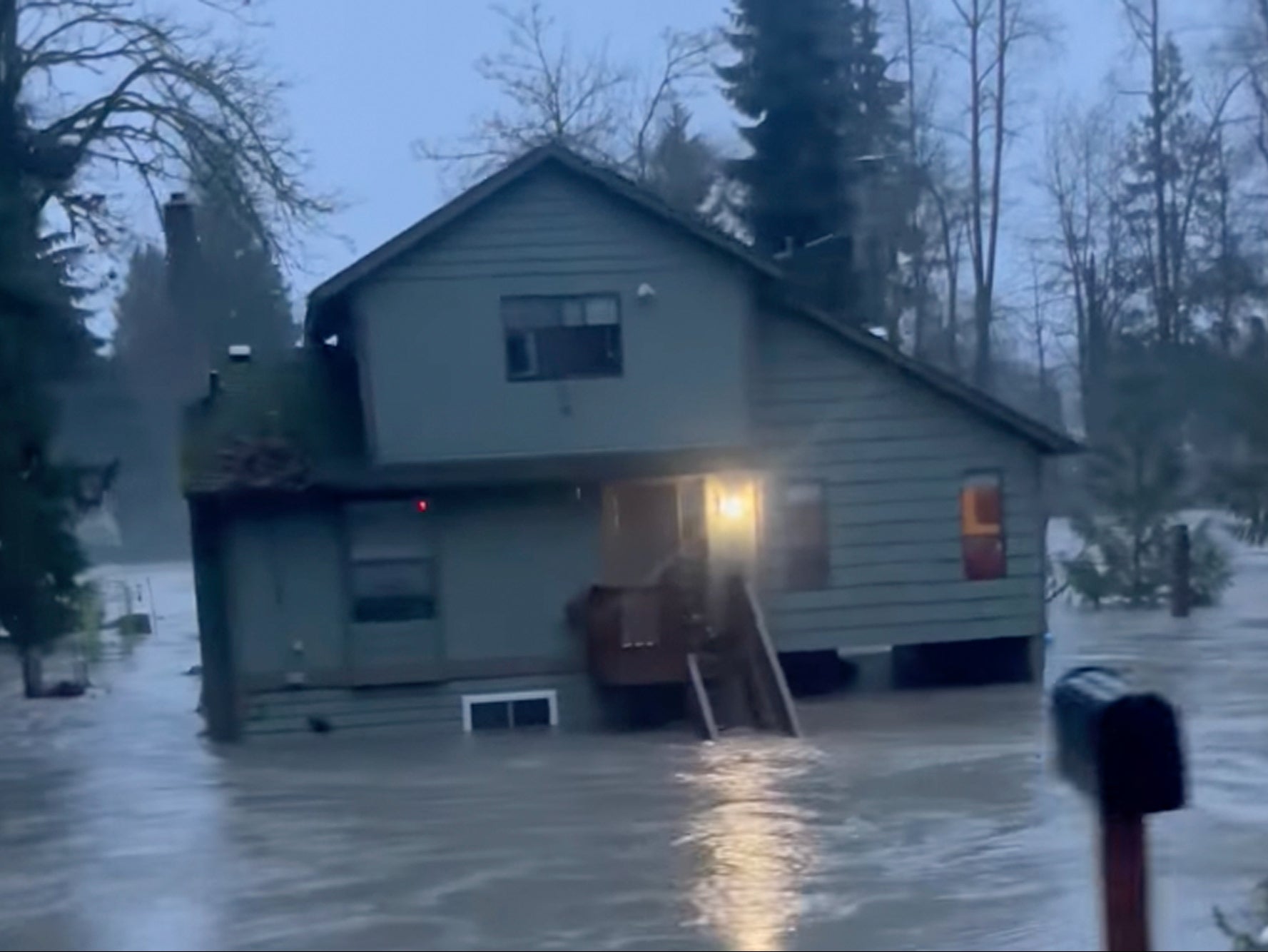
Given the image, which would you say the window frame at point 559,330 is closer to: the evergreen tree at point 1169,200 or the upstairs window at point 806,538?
the upstairs window at point 806,538

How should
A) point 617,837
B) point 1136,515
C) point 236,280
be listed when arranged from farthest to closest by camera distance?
1. point 1136,515
2. point 236,280
3. point 617,837

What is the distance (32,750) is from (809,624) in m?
8.69

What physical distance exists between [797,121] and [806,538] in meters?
15.6

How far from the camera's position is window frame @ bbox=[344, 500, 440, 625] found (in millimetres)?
23359

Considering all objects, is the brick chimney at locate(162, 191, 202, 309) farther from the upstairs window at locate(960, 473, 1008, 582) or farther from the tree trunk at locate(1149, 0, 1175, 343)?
the tree trunk at locate(1149, 0, 1175, 343)

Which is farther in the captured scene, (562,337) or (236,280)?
(236,280)

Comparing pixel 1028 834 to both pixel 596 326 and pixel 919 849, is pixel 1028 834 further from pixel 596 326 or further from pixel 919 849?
pixel 596 326

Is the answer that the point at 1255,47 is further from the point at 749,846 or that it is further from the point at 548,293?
the point at 749,846

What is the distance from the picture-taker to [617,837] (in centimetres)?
1444

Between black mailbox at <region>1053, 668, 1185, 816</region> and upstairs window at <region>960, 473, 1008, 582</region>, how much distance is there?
1726 cm

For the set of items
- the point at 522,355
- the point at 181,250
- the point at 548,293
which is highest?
the point at 181,250

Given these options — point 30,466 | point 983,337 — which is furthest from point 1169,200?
point 30,466

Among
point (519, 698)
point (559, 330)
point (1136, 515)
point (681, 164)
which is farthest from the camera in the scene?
point (681, 164)

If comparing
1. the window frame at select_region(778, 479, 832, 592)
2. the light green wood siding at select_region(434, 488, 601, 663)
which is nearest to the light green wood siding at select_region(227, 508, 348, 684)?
the light green wood siding at select_region(434, 488, 601, 663)
